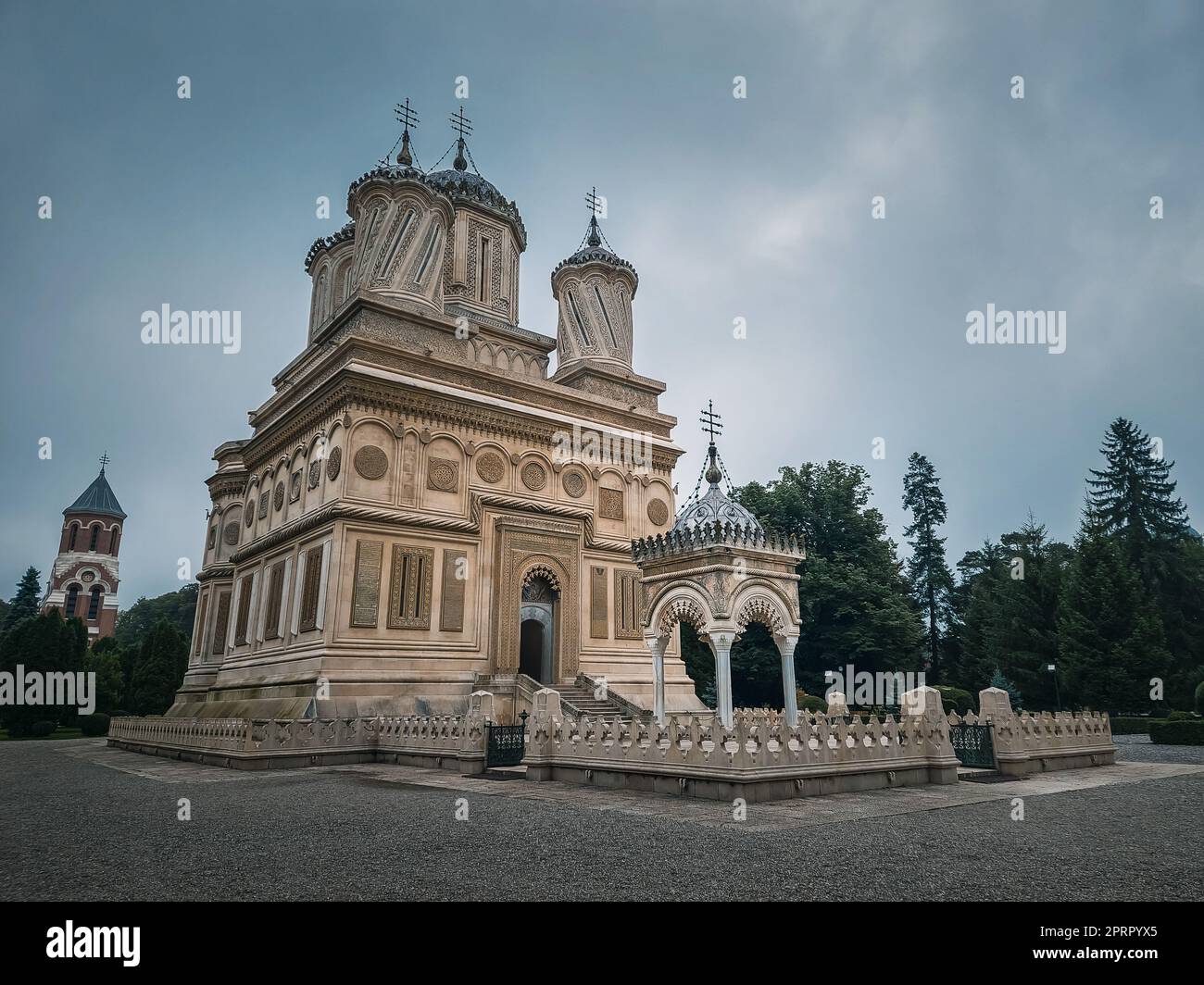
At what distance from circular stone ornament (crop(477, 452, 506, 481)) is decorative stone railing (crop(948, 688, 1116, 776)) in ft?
49.4

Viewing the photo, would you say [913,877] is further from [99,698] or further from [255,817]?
[99,698]

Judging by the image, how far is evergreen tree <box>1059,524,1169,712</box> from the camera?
98.2ft

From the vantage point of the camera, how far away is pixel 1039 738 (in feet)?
49.9

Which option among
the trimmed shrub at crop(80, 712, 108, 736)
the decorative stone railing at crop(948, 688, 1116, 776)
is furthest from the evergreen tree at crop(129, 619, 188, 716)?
the decorative stone railing at crop(948, 688, 1116, 776)

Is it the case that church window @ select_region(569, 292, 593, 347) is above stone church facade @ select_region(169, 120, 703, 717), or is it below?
above

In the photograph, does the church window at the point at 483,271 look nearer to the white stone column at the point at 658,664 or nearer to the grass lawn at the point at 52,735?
the white stone column at the point at 658,664

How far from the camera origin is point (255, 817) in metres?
8.84

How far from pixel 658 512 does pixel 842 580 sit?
473 inches

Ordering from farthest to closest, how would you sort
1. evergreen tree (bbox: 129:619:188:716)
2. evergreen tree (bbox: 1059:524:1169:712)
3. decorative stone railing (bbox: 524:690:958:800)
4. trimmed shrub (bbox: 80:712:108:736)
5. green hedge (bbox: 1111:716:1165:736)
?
evergreen tree (bbox: 129:619:188:716)
trimmed shrub (bbox: 80:712:108:736)
evergreen tree (bbox: 1059:524:1169:712)
green hedge (bbox: 1111:716:1165:736)
decorative stone railing (bbox: 524:690:958:800)

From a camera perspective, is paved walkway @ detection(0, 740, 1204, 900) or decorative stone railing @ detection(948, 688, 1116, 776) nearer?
paved walkway @ detection(0, 740, 1204, 900)

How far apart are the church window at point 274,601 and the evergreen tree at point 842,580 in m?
19.3

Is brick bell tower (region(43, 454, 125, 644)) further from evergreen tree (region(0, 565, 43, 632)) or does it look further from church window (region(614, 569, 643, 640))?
church window (region(614, 569, 643, 640))

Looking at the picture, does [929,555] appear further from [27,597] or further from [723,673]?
[27,597]

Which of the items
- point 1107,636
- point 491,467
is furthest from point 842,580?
point 491,467
